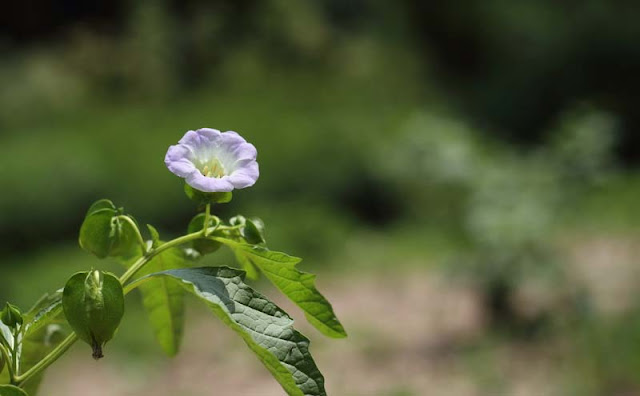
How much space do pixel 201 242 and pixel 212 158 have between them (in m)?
0.05

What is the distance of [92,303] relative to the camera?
0.53m

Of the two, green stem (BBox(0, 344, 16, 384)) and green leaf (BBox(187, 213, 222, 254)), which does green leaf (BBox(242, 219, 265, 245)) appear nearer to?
green leaf (BBox(187, 213, 222, 254))

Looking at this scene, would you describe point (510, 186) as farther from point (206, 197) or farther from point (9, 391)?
point (9, 391)

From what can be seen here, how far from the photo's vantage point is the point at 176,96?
705cm

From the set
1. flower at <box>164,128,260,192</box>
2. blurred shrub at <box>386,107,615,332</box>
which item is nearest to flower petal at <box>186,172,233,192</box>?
flower at <box>164,128,260,192</box>

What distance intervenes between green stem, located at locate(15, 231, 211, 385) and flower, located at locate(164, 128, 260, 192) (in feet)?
0.11

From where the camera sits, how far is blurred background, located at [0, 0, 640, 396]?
3438 millimetres

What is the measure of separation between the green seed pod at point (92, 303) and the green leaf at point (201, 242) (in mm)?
85

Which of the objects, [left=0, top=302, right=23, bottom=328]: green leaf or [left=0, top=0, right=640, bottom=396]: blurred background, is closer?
[left=0, top=302, right=23, bottom=328]: green leaf

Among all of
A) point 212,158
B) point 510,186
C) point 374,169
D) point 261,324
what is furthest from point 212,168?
point 374,169

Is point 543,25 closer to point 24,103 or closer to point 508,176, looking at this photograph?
point 24,103

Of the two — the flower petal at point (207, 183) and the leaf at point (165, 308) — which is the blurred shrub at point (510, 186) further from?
the flower petal at point (207, 183)

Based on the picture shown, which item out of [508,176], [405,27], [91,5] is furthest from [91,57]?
[508,176]

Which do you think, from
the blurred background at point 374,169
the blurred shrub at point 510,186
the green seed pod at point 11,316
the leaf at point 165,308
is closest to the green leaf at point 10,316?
the green seed pod at point 11,316
